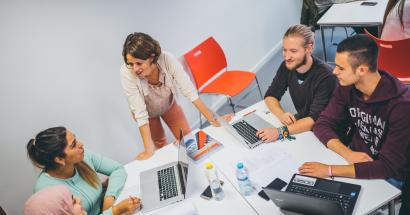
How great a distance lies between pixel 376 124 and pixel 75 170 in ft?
5.64

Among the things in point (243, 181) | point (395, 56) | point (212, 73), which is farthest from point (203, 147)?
point (395, 56)

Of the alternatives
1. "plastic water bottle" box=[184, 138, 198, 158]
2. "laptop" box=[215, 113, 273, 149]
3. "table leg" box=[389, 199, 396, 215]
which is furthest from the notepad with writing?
"table leg" box=[389, 199, 396, 215]

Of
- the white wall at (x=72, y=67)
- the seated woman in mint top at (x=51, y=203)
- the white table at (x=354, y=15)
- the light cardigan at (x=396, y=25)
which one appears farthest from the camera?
the white table at (x=354, y=15)

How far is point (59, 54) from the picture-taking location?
256cm

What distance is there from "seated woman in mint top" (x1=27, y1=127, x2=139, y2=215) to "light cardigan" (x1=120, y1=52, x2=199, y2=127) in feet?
1.40

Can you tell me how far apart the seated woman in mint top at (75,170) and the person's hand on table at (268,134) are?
33.6 inches

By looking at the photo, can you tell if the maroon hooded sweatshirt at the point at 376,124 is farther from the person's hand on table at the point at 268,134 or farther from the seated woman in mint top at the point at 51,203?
the seated woman in mint top at the point at 51,203

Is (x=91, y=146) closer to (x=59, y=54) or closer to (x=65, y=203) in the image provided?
(x=59, y=54)

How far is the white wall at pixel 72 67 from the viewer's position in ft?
7.76

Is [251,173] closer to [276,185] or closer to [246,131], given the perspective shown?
[276,185]

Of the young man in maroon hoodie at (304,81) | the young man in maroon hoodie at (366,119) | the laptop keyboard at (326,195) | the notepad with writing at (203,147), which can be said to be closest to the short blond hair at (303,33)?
the young man in maroon hoodie at (304,81)

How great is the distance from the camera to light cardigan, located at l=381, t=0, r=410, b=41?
268cm

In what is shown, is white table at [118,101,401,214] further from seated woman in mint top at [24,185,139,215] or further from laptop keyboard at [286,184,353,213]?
seated woman in mint top at [24,185,139,215]

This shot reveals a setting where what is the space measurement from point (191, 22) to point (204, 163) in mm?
1883
